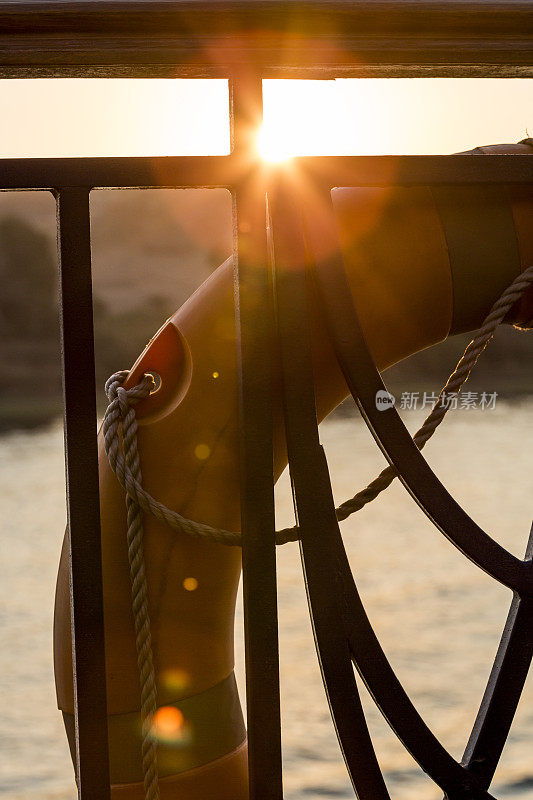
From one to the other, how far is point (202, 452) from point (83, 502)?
0.15 metres

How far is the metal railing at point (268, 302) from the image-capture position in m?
0.77

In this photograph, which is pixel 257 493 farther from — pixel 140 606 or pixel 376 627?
pixel 376 627

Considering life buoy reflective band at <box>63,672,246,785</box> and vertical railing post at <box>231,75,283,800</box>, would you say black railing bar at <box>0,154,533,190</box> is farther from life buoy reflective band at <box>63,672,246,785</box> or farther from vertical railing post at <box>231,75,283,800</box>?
life buoy reflective band at <box>63,672,246,785</box>

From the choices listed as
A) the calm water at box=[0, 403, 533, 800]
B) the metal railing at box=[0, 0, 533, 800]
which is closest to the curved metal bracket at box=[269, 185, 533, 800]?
the metal railing at box=[0, 0, 533, 800]

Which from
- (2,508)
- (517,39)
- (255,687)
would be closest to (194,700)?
(255,687)

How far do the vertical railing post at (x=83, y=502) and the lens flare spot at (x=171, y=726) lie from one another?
0.13 metres

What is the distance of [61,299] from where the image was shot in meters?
0.79

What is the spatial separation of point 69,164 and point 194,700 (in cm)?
56

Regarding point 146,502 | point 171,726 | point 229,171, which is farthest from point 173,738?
point 229,171

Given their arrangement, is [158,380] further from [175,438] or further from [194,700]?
[194,700]

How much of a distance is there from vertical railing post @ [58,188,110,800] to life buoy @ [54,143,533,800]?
0.12 meters

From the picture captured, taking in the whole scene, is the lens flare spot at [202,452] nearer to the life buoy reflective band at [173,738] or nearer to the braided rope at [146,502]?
the braided rope at [146,502]

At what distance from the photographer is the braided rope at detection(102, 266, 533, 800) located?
0.83m

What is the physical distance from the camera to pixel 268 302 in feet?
2.64
